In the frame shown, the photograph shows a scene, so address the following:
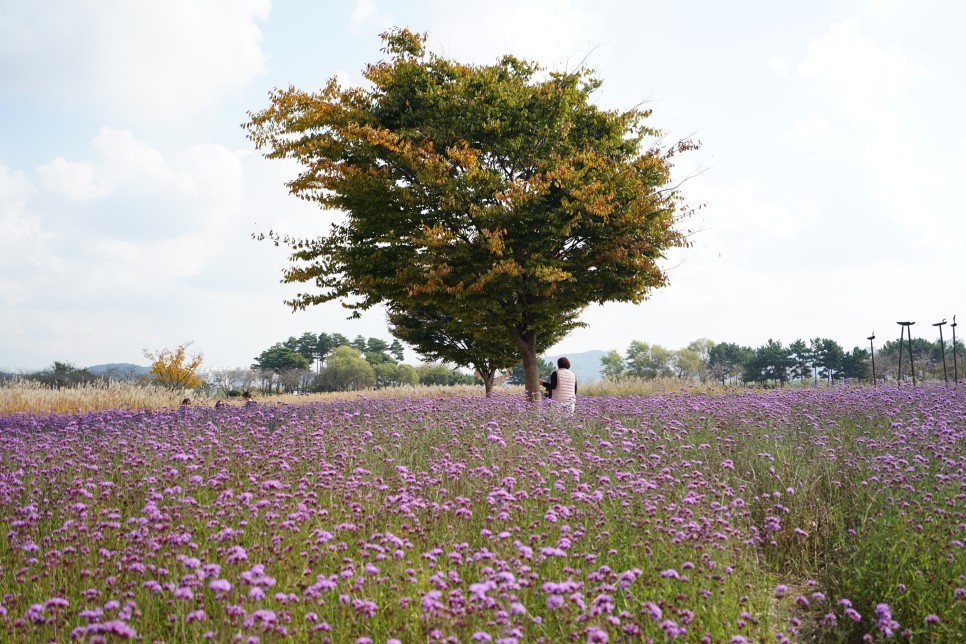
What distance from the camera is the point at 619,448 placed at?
309 inches

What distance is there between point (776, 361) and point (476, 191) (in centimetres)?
8426

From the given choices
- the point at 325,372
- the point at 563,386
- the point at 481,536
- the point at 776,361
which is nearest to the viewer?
the point at 481,536

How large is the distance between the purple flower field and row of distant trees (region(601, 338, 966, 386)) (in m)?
68.7

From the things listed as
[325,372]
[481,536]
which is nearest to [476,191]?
[481,536]

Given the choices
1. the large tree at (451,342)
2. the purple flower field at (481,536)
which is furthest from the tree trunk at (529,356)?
the purple flower field at (481,536)

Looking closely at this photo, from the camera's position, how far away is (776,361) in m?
88.4

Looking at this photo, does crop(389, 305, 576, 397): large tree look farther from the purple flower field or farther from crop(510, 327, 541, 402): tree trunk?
the purple flower field

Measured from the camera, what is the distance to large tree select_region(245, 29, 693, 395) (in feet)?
47.2

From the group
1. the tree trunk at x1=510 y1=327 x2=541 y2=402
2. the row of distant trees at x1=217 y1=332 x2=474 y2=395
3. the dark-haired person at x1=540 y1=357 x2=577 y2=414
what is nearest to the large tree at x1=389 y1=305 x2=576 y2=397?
the tree trunk at x1=510 y1=327 x2=541 y2=402

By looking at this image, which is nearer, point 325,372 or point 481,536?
point 481,536

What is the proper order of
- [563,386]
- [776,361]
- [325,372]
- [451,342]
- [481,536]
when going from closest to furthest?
[481,536], [563,386], [451,342], [325,372], [776,361]

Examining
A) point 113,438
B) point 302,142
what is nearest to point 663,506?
point 113,438

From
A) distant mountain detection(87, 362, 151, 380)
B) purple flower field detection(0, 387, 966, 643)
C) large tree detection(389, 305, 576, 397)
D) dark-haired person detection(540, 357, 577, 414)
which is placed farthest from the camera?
distant mountain detection(87, 362, 151, 380)

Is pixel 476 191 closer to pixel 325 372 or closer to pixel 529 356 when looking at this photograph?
pixel 529 356
